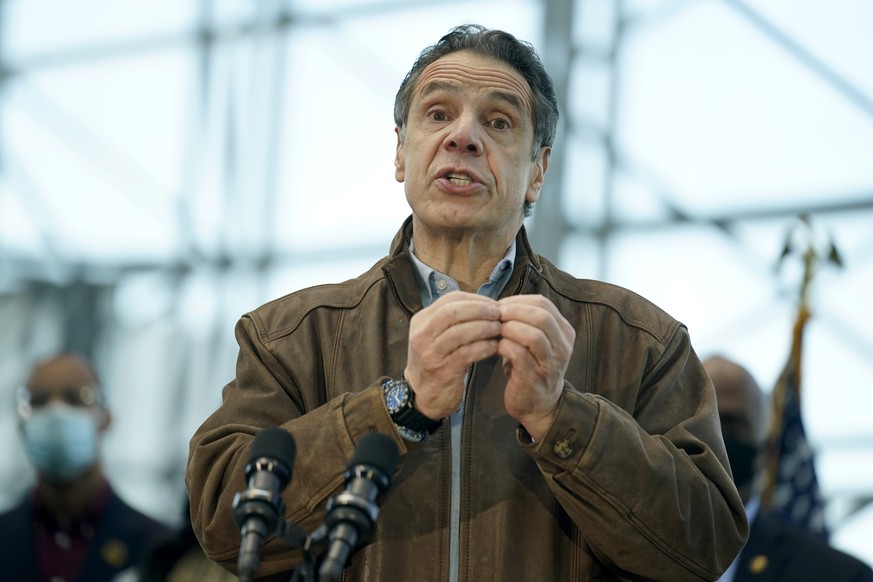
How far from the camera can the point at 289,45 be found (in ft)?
30.2

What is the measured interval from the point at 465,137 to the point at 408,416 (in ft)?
1.92

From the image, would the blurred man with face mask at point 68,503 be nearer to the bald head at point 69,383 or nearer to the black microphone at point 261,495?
the bald head at point 69,383

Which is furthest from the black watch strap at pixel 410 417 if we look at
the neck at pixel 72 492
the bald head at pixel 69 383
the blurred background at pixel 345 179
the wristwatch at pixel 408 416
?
the blurred background at pixel 345 179

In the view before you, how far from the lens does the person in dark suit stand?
13.4 ft

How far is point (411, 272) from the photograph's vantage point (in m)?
2.72

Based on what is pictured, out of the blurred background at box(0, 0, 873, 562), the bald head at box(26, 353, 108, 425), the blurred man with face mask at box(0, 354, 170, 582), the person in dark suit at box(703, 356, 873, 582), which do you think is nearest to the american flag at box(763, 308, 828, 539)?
the person in dark suit at box(703, 356, 873, 582)

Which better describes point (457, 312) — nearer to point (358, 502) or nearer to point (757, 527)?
point (358, 502)

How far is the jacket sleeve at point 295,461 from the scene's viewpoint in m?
2.37

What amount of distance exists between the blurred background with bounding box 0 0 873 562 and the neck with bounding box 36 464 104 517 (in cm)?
256

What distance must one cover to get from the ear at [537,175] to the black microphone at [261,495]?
36.0 inches

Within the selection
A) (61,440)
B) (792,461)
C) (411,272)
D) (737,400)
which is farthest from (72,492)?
(411,272)

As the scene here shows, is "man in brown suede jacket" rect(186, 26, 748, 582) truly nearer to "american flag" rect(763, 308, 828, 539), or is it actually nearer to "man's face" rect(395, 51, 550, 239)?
"man's face" rect(395, 51, 550, 239)

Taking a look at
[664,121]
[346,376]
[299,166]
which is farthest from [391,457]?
[299,166]

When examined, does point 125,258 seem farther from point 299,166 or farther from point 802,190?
point 802,190
